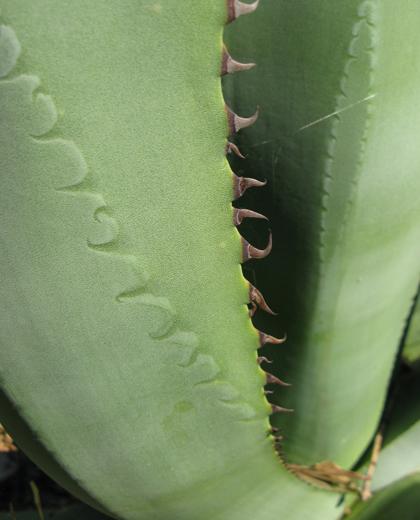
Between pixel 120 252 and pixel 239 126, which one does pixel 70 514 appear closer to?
pixel 120 252

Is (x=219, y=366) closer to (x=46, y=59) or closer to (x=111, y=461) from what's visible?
(x=111, y=461)

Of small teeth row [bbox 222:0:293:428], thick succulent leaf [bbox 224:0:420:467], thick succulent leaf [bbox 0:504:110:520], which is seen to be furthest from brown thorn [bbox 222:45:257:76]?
thick succulent leaf [bbox 0:504:110:520]

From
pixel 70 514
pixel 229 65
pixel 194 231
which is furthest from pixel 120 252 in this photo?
pixel 70 514

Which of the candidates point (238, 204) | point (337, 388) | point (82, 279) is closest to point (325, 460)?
point (337, 388)

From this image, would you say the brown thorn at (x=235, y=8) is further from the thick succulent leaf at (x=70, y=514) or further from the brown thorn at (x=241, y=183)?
the thick succulent leaf at (x=70, y=514)

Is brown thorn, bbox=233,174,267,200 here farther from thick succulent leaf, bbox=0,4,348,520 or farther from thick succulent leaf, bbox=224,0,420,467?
thick succulent leaf, bbox=224,0,420,467

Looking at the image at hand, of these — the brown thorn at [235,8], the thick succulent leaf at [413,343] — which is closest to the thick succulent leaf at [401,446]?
the thick succulent leaf at [413,343]

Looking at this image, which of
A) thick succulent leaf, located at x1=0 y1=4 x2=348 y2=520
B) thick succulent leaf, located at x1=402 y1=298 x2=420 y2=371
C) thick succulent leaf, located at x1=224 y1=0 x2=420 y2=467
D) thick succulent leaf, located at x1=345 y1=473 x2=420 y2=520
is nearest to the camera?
thick succulent leaf, located at x1=0 y1=4 x2=348 y2=520
